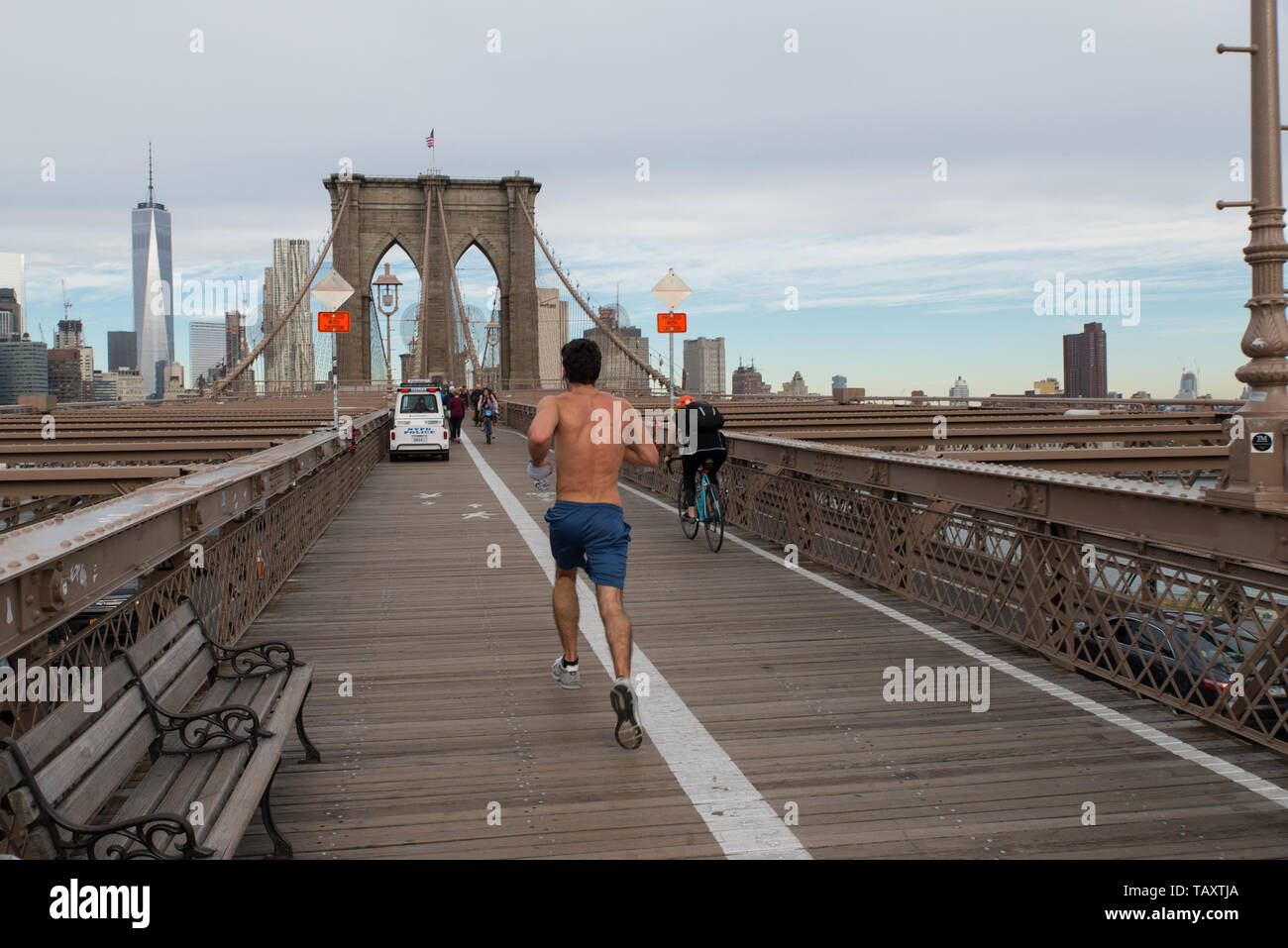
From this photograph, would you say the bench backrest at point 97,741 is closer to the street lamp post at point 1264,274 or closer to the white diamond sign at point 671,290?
the street lamp post at point 1264,274

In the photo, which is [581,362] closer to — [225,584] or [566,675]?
[566,675]

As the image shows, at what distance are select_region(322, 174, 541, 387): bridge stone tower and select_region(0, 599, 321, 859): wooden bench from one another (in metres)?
72.4

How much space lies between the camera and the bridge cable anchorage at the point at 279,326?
171ft

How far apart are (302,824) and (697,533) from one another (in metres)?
8.71

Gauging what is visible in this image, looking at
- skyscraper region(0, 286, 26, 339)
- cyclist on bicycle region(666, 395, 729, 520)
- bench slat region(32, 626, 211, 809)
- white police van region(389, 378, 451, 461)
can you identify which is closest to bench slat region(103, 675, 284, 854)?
bench slat region(32, 626, 211, 809)

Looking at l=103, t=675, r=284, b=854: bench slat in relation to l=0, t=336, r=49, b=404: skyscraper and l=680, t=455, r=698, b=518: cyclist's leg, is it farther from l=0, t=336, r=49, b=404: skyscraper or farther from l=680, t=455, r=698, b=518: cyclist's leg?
l=0, t=336, r=49, b=404: skyscraper

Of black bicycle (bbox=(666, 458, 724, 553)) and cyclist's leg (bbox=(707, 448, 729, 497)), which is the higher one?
cyclist's leg (bbox=(707, 448, 729, 497))

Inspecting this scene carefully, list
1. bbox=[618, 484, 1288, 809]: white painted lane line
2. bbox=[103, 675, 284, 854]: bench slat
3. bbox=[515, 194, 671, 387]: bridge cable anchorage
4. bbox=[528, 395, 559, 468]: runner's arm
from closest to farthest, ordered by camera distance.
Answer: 1. bbox=[103, 675, 284, 854]: bench slat
2. bbox=[618, 484, 1288, 809]: white painted lane line
3. bbox=[528, 395, 559, 468]: runner's arm
4. bbox=[515, 194, 671, 387]: bridge cable anchorage

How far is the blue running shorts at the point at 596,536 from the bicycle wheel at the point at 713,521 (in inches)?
229

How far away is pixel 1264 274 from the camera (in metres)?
5.68

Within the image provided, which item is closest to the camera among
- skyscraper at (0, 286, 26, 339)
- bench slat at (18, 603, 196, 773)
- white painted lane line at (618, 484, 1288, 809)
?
bench slat at (18, 603, 196, 773)

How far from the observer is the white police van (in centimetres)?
2730

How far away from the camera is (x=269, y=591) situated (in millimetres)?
9086
